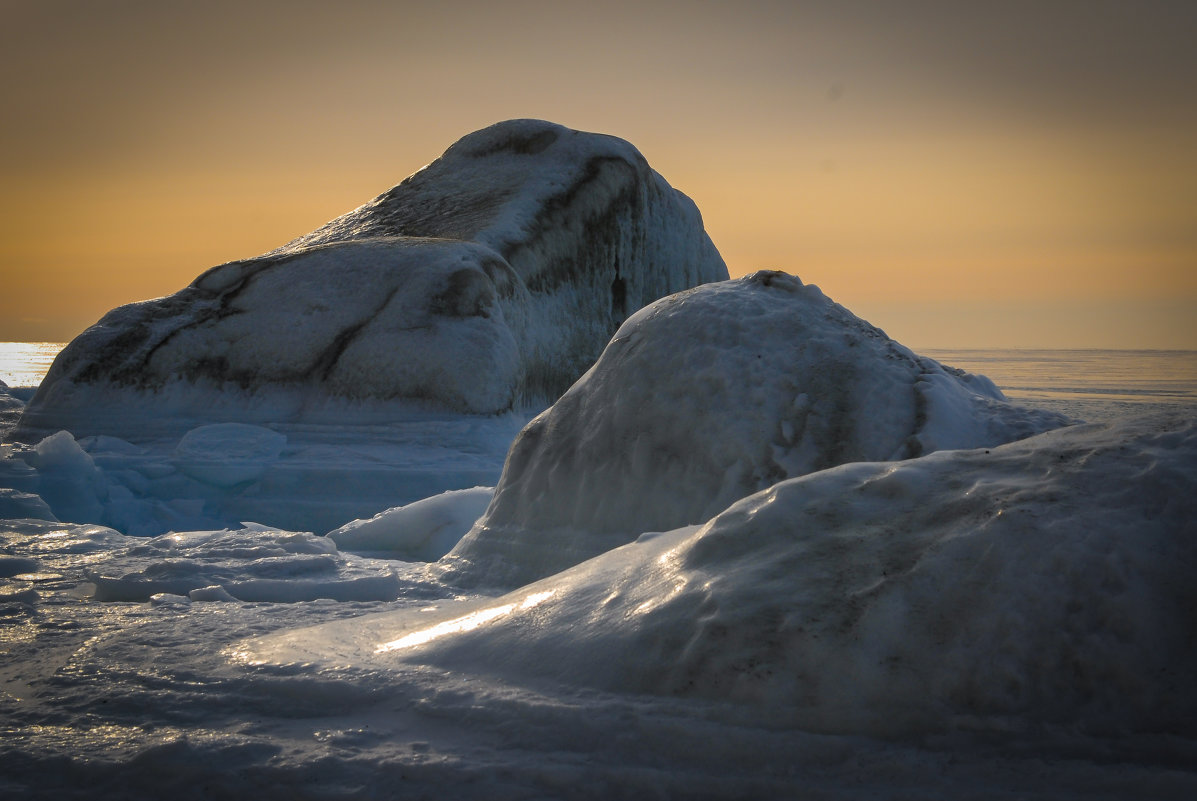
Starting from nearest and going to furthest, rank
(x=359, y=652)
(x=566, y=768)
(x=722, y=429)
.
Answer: (x=566, y=768) → (x=359, y=652) → (x=722, y=429)

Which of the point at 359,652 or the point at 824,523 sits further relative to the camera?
the point at 359,652

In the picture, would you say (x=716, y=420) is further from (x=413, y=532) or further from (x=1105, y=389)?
(x=1105, y=389)

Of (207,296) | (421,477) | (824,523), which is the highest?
(207,296)

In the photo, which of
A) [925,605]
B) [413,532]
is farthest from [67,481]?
[925,605]

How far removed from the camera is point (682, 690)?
6.09 feet

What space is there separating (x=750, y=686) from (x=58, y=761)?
1.44 meters

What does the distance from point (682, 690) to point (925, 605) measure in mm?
519

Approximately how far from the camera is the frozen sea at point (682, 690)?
1.60 m

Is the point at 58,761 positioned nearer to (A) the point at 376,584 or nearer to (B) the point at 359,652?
(B) the point at 359,652

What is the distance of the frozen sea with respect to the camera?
1604 millimetres

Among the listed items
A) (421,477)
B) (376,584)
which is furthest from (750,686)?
(421,477)

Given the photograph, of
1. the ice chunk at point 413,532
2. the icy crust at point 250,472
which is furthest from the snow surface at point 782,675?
the icy crust at point 250,472

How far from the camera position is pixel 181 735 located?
193cm

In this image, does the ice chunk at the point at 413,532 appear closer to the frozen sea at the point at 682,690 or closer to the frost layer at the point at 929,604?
the frozen sea at the point at 682,690
